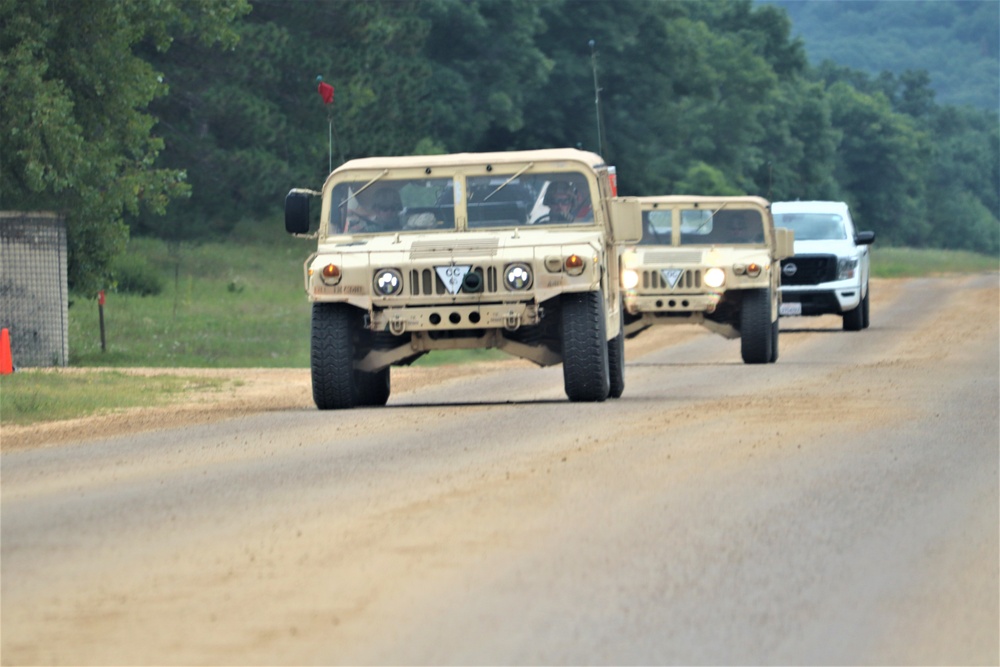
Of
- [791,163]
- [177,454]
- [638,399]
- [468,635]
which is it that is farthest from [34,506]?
[791,163]

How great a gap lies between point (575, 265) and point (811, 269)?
13693 mm

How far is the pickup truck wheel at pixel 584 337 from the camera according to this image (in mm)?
14320

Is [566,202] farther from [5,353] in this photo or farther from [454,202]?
[5,353]

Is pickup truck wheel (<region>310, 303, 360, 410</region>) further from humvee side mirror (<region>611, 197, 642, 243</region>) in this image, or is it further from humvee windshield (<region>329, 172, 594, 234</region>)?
humvee side mirror (<region>611, 197, 642, 243</region>)

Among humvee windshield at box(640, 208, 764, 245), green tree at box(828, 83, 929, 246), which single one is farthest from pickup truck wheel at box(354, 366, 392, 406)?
green tree at box(828, 83, 929, 246)

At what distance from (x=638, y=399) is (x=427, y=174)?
256 cm

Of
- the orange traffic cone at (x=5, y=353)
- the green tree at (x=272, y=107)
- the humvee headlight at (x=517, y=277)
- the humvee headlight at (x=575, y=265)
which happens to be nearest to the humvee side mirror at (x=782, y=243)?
the humvee headlight at (x=575, y=265)

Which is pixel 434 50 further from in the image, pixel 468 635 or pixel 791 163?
pixel 468 635

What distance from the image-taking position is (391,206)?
1539cm

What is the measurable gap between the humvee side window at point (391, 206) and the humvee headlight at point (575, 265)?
1491mm

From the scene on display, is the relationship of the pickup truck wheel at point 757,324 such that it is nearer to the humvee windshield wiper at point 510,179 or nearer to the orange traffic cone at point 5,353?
the humvee windshield wiper at point 510,179

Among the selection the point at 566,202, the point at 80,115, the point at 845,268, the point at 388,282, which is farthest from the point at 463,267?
the point at 845,268

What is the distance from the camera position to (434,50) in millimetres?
62719

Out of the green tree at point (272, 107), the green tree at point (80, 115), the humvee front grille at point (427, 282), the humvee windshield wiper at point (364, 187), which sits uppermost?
the green tree at point (272, 107)
